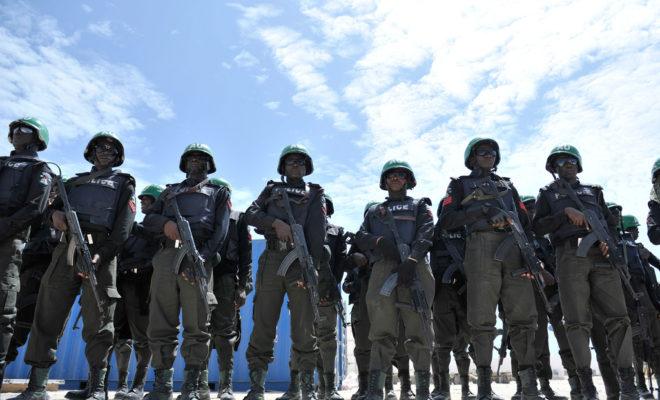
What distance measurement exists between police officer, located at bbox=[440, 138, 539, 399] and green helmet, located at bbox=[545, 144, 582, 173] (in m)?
0.89

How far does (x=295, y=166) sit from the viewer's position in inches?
237

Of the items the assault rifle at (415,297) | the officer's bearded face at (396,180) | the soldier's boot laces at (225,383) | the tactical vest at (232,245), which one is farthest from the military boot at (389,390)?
the officer's bearded face at (396,180)

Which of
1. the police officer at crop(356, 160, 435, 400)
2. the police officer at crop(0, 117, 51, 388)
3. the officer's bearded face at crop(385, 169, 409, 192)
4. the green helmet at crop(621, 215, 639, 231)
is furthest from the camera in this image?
the green helmet at crop(621, 215, 639, 231)

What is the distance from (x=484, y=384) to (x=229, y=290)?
3569 mm

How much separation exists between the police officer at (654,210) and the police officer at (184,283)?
5.67 metres

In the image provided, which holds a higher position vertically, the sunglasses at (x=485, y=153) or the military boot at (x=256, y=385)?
the sunglasses at (x=485, y=153)

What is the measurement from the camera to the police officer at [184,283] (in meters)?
4.75

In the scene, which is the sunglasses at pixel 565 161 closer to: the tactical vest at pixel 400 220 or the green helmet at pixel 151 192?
the tactical vest at pixel 400 220

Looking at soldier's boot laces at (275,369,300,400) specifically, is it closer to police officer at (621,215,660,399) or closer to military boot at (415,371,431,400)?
military boot at (415,371,431,400)

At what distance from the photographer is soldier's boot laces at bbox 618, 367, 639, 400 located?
510 cm

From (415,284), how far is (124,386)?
15.8 feet

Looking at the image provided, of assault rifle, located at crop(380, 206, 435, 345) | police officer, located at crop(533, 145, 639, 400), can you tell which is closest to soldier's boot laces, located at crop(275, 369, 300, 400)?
assault rifle, located at crop(380, 206, 435, 345)

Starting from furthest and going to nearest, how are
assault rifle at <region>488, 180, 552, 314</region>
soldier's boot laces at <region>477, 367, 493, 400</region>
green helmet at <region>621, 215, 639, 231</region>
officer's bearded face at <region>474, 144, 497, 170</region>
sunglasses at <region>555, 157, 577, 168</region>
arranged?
1. green helmet at <region>621, 215, 639, 231</region>
2. sunglasses at <region>555, 157, 577, 168</region>
3. officer's bearded face at <region>474, 144, 497, 170</region>
4. assault rifle at <region>488, 180, 552, 314</region>
5. soldier's boot laces at <region>477, 367, 493, 400</region>

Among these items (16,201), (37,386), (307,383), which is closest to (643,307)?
(307,383)
